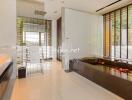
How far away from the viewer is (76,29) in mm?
5434

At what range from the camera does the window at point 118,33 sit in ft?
15.6

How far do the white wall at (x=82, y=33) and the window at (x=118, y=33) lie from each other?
405mm

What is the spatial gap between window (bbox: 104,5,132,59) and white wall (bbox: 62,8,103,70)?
405 millimetres

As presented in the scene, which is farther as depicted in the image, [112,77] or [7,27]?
[7,27]

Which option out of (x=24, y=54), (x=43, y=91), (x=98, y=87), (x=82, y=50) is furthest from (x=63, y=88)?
(x=82, y=50)

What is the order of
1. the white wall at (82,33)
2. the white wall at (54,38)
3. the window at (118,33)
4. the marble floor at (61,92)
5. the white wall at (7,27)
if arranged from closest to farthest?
1. the marble floor at (61,92)
2. the white wall at (7,27)
3. the window at (118,33)
4. the white wall at (82,33)
5. the white wall at (54,38)

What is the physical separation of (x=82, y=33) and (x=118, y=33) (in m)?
1.61

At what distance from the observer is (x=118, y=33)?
5.22 m

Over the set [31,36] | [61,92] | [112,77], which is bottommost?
[61,92]

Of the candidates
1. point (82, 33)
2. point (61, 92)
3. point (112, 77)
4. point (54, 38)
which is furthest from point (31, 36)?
point (112, 77)

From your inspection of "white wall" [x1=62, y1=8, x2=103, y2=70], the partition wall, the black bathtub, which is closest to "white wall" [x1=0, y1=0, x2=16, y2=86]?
the partition wall

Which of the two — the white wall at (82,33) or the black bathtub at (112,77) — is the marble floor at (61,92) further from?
the white wall at (82,33)

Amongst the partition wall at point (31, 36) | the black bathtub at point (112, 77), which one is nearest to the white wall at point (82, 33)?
the black bathtub at point (112, 77)

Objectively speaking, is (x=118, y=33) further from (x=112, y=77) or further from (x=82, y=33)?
(x=112, y=77)
